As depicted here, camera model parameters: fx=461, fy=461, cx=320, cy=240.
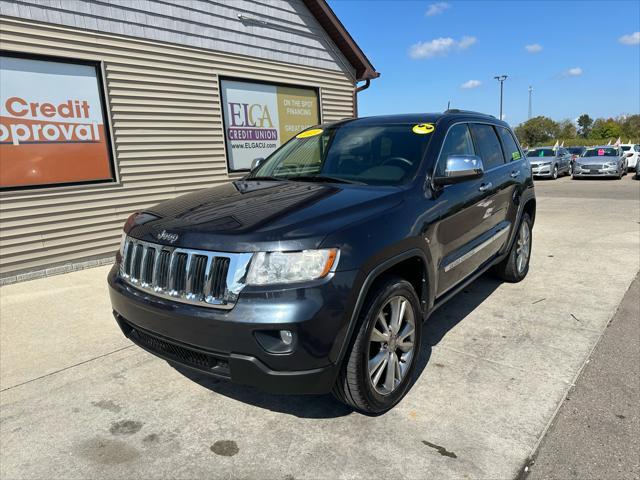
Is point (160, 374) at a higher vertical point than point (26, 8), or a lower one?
lower

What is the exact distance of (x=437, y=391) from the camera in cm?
296

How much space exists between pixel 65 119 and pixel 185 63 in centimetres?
213

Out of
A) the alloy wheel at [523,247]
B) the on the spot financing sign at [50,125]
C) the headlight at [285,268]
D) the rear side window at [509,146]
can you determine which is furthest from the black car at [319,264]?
the on the spot financing sign at [50,125]

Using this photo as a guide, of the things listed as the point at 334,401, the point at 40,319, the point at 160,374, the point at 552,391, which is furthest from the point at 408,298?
the point at 40,319

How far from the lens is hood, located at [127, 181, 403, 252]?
2.27 m

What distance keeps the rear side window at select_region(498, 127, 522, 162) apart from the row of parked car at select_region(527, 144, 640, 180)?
16.4 m

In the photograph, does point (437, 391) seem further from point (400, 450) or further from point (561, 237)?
point (561, 237)

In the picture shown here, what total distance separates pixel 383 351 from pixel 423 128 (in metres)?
1.75

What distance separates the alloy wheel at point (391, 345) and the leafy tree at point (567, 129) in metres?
89.2

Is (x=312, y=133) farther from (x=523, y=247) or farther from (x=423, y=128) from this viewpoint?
(x=523, y=247)

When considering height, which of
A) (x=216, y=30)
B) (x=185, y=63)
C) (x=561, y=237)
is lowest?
(x=561, y=237)

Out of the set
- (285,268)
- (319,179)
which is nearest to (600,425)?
(285,268)

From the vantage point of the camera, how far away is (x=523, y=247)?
5.23 metres

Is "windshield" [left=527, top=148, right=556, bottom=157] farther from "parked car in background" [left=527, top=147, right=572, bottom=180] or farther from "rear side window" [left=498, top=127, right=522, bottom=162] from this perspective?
"rear side window" [left=498, top=127, right=522, bottom=162]
